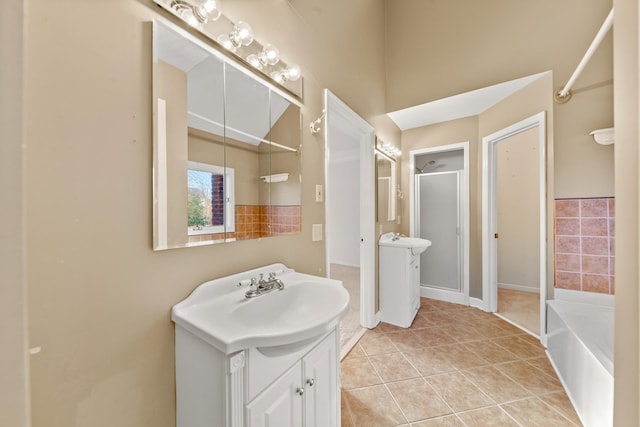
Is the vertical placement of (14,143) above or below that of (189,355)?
above

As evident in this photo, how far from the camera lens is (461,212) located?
3055 millimetres

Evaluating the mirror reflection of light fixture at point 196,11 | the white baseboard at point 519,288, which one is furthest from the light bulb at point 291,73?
the white baseboard at point 519,288

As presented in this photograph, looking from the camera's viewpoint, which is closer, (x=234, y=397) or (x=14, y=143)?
(x=14, y=143)

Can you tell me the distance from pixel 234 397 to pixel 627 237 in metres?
1.11

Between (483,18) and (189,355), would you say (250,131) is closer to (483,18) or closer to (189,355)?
(189,355)

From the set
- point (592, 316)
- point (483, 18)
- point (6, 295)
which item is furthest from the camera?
point (483, 18)

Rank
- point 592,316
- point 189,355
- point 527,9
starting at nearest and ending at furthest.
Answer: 1. point 189,355
2. point 592,316
3. point 527,9

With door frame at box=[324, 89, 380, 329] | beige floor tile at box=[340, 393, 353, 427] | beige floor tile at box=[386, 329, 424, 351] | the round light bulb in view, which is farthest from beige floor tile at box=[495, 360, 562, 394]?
the round light bulb

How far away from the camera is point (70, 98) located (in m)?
0.65

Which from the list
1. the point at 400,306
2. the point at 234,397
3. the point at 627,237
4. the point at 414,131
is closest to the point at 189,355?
the point at 234,397

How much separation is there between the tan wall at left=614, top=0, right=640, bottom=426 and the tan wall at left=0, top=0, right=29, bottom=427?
3.79 ft

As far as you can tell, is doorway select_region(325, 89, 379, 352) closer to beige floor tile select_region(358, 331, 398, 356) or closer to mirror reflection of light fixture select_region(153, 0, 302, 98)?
beige floor tile select_region(358, 331, 398, 356)

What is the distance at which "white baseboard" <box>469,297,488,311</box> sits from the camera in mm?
2815

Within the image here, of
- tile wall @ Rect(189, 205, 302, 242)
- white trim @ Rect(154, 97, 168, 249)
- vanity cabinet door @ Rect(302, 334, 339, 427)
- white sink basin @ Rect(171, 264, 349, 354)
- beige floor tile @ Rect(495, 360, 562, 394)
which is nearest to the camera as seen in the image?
white sink basin @ Rect(171, 264, 349, 354)
